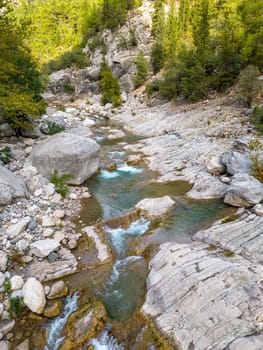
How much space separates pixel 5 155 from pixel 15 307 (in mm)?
8529

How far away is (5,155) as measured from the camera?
12867 millimetres

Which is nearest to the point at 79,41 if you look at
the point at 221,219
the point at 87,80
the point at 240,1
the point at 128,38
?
the point at 128,38

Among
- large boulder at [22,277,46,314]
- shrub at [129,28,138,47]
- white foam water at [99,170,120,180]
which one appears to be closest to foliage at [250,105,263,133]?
white foam water at [99,170,120,180]

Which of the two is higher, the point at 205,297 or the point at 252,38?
the point at 252,38

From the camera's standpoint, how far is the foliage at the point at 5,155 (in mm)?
12627

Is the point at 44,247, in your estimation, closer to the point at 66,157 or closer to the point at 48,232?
the point at 48,232

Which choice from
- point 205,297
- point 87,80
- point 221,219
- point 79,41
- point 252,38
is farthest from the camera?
point 79,41

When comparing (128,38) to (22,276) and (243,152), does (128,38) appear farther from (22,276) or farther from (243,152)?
(22,276)

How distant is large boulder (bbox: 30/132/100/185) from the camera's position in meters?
12.6

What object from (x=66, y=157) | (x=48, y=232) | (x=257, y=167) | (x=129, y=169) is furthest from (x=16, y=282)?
(x=257, y=167)

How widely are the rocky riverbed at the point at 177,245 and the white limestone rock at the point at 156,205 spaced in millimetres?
108

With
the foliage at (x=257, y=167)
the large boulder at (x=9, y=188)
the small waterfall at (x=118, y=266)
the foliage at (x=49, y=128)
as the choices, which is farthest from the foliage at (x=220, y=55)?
the small waterfall at (x=118, y=266)

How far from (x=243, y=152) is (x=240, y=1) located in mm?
25763

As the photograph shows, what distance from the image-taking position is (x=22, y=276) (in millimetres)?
7484
